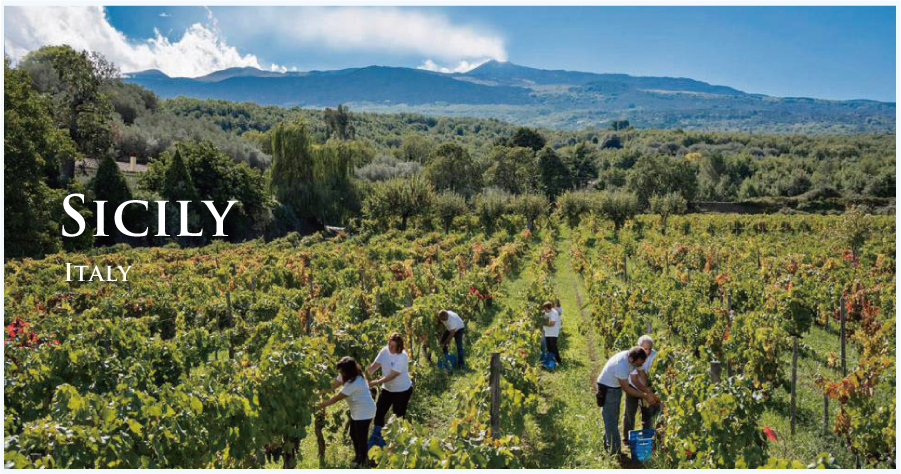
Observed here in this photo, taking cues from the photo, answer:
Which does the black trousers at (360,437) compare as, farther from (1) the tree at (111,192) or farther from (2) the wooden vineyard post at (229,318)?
(1) the tree at (111,192)

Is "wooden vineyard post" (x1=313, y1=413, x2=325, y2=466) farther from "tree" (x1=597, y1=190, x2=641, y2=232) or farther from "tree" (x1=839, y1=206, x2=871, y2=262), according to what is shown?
"tree" (x1=597, y1=190, x2=641, y2=232)

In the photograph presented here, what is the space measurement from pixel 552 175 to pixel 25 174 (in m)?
45.8

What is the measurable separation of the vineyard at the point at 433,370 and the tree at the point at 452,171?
35130mm

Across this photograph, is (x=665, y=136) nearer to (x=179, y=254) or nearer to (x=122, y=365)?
(x=179, y=254)

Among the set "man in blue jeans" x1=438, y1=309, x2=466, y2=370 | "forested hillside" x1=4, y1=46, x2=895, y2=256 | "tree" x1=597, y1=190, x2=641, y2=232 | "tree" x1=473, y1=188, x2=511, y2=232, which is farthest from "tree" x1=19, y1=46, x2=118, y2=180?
"man in blue jeans" x1=438, y1=309, x2=466, y2=370

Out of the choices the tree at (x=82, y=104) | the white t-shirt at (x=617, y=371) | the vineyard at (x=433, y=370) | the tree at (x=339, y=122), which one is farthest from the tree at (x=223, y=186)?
the tree at (x=339, y=122)

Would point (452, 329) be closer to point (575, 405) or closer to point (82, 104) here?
point (575, 405)

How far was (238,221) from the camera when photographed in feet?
115

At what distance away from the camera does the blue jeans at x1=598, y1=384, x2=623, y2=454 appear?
6820mm

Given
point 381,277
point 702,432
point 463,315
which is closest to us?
point 702,432

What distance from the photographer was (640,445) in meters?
6.70

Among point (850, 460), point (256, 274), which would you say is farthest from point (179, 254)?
point (850, 460)

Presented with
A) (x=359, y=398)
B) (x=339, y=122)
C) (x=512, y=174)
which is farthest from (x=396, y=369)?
(x=339, y=122)

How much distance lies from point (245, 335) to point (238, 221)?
24635 mm
